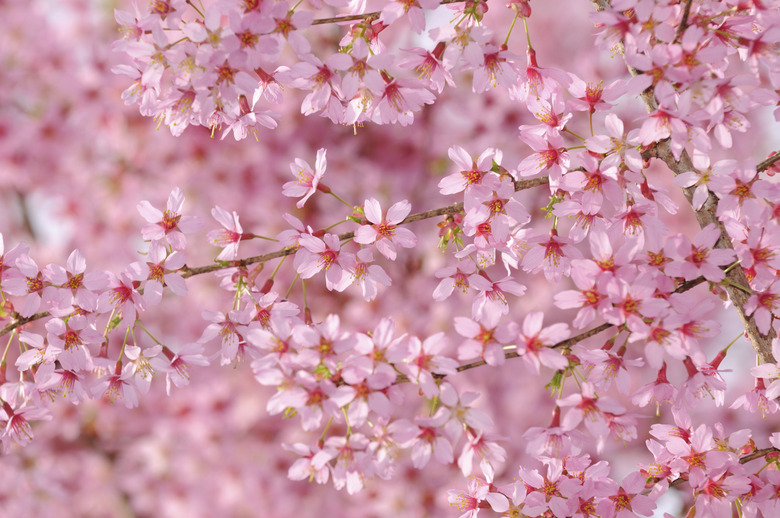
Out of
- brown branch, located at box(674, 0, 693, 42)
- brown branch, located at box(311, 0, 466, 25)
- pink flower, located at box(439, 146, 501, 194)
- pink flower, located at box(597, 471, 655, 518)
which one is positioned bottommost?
pink flower, located at box(597, 471, 655, 518)

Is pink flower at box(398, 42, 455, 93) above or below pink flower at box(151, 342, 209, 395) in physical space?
above

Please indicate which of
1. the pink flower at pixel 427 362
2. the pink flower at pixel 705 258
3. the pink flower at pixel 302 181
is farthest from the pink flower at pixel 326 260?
the pink flower at pixel 705 258

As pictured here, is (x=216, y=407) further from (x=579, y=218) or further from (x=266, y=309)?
(x=579, y=218)

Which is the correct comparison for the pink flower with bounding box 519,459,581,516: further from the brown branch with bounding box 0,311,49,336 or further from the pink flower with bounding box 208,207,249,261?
the brown branch with bounding box 0,311,49,336

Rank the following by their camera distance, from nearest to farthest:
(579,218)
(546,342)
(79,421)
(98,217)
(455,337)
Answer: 1. (546,342)
2. (579,218)
3. (455,337)
4. (79,421)
5. (98,217)

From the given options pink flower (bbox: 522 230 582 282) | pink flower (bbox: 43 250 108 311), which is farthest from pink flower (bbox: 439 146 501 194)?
pink flower (bbox: 43 250 108 311)

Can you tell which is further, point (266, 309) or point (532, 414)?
point (532, 414)

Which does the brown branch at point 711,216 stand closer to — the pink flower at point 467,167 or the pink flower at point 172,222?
the pink flower at point 467,167

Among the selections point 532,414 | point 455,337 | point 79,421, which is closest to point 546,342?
point 455,337
